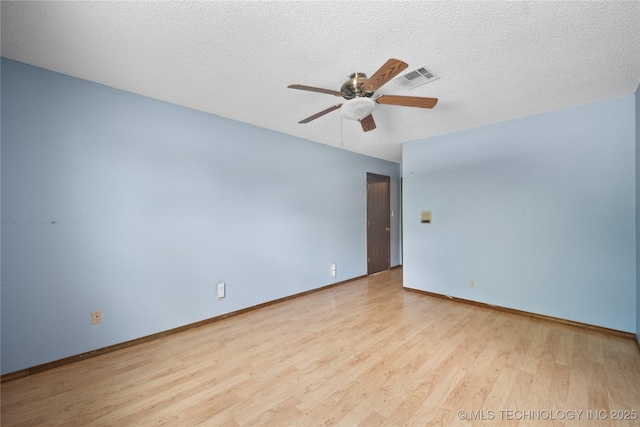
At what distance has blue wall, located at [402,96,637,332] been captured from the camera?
2.67 metres

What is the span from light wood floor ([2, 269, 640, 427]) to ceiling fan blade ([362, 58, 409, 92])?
7.33 ft

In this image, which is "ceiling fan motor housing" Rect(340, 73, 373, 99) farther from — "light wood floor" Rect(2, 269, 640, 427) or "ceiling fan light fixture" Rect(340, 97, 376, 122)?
"light wood floor" Rect(2, 269, 640, 427)

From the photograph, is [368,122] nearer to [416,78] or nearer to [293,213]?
[416,78]

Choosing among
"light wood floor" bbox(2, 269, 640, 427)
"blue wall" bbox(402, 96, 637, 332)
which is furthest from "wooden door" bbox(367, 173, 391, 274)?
"light wood floor" bbox(2, 269, 640, 427)

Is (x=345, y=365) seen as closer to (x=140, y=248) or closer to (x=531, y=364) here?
(x=531, y=364)

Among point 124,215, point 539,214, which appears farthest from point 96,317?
point 539,214

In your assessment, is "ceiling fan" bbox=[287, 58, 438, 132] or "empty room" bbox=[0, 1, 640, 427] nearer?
"empty room" bbox=[0, 1, 640, 427]

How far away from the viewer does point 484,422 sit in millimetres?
1588

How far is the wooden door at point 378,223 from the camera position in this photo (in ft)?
17.4

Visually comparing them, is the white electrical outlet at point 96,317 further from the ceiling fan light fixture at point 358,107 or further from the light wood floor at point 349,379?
the ceiling fan light fixture at point 358,107

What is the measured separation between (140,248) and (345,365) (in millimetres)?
2268

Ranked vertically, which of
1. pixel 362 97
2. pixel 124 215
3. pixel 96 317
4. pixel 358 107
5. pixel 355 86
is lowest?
pixel 96 317

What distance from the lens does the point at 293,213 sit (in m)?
3.95

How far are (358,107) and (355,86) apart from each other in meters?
0.27
